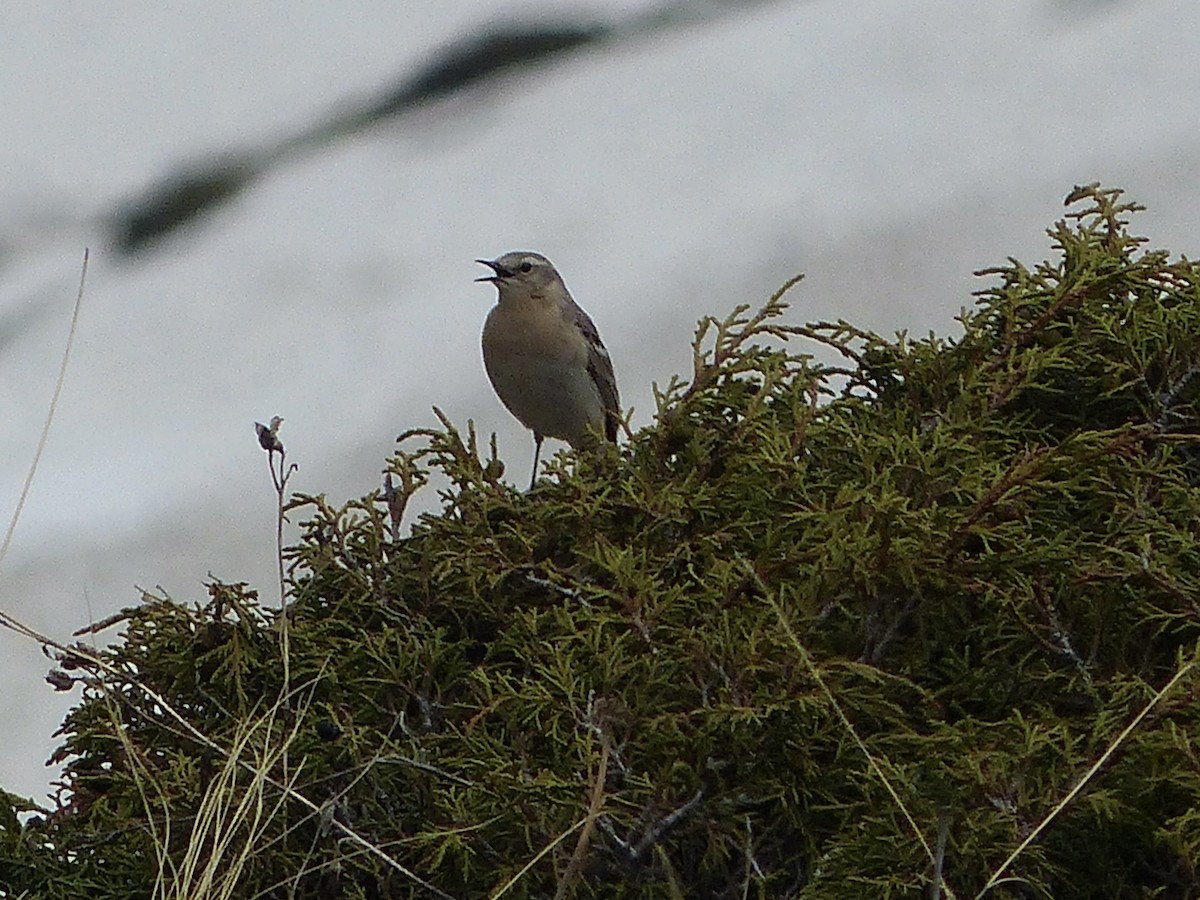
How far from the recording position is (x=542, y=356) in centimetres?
465

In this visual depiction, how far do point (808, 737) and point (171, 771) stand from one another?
737 mm

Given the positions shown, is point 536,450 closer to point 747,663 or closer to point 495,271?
point 495,271

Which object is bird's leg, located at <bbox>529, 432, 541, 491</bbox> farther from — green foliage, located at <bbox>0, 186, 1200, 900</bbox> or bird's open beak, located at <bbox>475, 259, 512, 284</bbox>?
green foliage, located at <bbox>0, 186, 1200, 900</bbox>

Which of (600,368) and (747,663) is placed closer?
(747,663)

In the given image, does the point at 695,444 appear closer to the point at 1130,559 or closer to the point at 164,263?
the point at 1130,559

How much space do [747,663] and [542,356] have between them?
2.94 meters

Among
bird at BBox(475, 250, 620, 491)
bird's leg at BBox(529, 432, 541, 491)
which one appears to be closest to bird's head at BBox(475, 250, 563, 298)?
bird at BBox(475, 250, 620, 491)

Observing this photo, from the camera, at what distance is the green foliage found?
1640mm

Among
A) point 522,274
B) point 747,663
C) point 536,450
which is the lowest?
point 747,663

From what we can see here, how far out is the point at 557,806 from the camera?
5.77ft

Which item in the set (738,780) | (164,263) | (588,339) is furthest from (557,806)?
(164,263)

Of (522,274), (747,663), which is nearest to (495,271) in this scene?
(522,274)

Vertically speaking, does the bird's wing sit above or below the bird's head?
below

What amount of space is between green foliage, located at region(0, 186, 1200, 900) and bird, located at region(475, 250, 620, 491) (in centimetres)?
222
